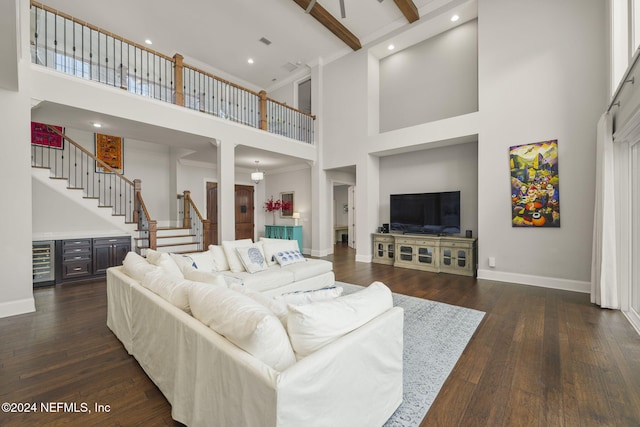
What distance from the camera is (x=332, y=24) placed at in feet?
18.5

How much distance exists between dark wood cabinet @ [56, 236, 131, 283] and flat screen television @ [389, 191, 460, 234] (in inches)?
226

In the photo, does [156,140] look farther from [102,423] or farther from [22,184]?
[102,423]

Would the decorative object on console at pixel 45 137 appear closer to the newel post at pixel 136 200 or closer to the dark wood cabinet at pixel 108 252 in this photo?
the newel post at pixel 136 200

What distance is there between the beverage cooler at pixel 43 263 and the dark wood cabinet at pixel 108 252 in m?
0.55

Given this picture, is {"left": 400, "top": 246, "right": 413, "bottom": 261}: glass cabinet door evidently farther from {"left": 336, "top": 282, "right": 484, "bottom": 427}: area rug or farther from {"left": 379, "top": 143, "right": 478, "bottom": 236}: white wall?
{"left": 336, "top": 282, "right": 484, "bottom": 427}: area rug

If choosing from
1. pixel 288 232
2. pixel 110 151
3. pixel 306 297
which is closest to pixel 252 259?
pixel 306 297

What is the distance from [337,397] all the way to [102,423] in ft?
4.81

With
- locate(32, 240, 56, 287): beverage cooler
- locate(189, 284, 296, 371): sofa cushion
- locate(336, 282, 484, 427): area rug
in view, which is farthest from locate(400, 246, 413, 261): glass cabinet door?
locate(32, 240, 56, 287): beverage cooler

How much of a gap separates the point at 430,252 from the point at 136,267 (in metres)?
4.96

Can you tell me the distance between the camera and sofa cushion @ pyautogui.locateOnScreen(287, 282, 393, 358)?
1189mm

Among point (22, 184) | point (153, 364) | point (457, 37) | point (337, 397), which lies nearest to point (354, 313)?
point (337, 397)

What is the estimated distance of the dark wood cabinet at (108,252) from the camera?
490 cm

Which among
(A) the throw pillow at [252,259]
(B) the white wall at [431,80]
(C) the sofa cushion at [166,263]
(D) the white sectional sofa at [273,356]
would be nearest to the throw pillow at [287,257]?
(A) the throw pillow at [252,259]

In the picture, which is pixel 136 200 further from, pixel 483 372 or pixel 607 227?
pixel 607 227
